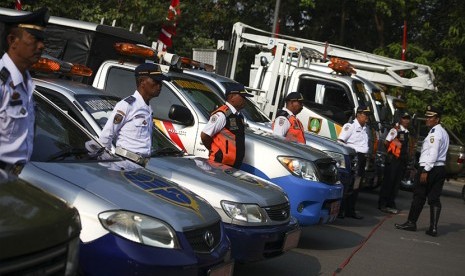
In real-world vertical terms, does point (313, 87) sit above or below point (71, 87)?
below

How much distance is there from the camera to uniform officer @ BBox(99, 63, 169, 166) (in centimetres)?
534

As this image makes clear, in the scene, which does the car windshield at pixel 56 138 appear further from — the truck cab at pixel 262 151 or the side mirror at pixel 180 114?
the truck cab at pixel 262 151

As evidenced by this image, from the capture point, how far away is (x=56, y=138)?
4555 millimetres

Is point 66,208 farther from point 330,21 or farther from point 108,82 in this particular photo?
point 330,21

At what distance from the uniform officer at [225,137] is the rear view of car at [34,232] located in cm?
364

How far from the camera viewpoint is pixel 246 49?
15.2m

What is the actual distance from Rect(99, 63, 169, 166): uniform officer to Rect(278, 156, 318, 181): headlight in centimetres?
190

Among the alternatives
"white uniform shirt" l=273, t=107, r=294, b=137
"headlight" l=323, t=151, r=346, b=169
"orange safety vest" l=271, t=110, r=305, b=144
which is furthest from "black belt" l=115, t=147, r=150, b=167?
"headlight" l=323, t=151, r=346, b=169

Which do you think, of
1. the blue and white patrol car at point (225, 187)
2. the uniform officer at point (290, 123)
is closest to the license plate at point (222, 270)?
the blue and white patrol car at point (225, 187)

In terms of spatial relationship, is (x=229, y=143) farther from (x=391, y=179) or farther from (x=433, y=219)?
(x=391, y=179)

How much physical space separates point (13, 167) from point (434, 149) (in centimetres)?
698

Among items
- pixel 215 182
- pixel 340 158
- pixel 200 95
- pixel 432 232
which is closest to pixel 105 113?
pixel 215 182

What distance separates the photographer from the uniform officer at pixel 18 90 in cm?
388

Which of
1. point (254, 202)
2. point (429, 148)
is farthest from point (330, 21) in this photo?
point (254, 202)
